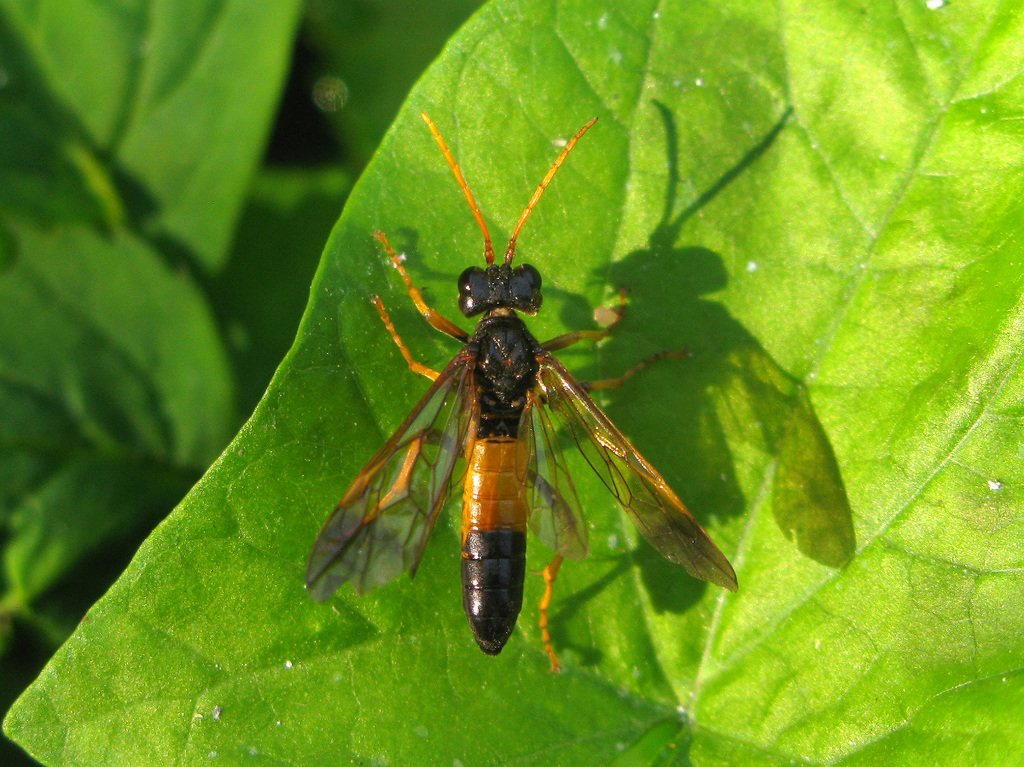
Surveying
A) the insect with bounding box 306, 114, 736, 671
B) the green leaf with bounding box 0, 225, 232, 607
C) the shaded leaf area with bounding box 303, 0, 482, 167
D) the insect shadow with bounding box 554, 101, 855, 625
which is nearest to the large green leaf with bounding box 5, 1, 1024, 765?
the insect shadow with bounding box 554, 101, 855, 625

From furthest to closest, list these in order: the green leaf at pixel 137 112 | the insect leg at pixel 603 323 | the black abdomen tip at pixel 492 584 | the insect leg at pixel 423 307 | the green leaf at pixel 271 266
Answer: the green leaf at pixel 271 266 < the green leaf at pixel 137 112 < the insect leg at pixel 603 323 < the insect leg at pixel 423 307 < the black abdomen tip at pixel 492 584

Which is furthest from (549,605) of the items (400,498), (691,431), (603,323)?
(603,323)

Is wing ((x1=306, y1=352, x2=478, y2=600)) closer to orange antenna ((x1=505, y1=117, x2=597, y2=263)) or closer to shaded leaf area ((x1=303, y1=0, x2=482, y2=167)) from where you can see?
orange antenna ((x1=505, y1=117, x2=597, y2=263))

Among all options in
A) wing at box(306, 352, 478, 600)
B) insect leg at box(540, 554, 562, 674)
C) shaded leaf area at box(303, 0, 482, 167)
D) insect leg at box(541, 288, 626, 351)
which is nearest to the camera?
wing at box(306, 352, 478, 600)

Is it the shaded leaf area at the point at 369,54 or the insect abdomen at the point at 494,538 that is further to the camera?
the shaded leaf area at the point at 369,54

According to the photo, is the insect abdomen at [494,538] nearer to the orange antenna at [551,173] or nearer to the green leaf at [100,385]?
the orange antenna at [551,173]

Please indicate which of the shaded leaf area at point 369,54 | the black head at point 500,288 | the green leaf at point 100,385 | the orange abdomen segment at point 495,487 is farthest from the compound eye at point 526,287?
the shaded leaf area at point 369,54

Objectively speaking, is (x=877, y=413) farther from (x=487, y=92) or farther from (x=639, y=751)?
(x=487, y=92)

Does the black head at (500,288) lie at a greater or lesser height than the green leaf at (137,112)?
greater
